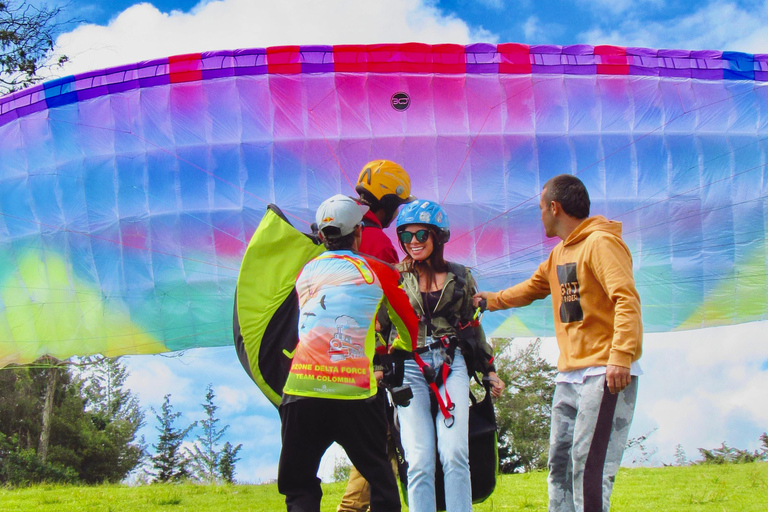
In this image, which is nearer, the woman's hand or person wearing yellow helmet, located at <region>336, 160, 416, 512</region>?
the woman's hand

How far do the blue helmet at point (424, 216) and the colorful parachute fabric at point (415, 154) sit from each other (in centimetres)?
251

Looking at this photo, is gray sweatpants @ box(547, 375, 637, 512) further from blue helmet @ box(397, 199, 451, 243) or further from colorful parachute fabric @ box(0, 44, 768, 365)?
colorful parachute fabric @ box(0, 44, 768, 365)

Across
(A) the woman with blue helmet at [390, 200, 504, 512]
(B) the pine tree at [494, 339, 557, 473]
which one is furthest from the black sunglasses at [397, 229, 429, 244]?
(B) the pine tree at [494, 339, 557, 473]

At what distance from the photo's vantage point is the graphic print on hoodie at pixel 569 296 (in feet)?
10.5

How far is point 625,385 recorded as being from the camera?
2.88m

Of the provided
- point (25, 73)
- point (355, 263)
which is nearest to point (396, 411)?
point (355, 263)

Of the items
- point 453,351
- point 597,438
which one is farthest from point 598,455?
point 453,351

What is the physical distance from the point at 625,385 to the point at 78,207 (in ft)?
16.8

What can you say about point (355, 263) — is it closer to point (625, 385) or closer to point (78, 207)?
point (625, 385)

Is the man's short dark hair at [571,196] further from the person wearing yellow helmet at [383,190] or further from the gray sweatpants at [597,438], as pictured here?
the person wearing yellow helmet at [383,190]

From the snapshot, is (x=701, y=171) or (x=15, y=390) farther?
(x=15, y=390)

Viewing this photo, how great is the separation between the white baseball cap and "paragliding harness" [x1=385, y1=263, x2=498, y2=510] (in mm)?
657

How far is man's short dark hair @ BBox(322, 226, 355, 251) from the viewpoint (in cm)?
326

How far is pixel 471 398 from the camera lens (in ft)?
12.2
